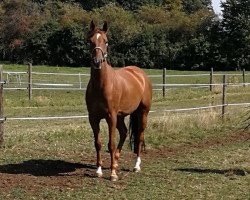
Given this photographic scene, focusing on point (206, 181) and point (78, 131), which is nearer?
point (206, 181)

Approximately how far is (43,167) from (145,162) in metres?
1.76

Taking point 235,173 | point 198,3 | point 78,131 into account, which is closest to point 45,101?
point 78,131

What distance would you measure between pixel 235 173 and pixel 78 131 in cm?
409

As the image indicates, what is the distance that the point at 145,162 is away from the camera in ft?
28.2

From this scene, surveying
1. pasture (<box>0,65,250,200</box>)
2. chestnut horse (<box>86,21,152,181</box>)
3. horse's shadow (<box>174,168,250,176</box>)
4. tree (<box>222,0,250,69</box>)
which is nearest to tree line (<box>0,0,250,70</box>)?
tree (<box>222,0,250,69</box>)

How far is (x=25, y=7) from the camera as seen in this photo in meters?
69.6

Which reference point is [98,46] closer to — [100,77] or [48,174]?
[100,77]

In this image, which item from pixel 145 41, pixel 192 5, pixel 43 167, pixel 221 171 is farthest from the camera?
pixel 192 5

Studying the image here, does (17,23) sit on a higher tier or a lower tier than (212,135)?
higher

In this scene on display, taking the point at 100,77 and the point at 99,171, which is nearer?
the point at 100,77

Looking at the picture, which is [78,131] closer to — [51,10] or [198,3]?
[51,10]

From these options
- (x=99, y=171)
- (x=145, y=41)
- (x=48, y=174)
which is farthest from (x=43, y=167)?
(x=145, y=41)

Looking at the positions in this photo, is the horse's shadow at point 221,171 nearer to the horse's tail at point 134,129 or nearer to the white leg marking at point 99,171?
the horse's tail at point 134,129

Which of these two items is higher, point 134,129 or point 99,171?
point 134,129
